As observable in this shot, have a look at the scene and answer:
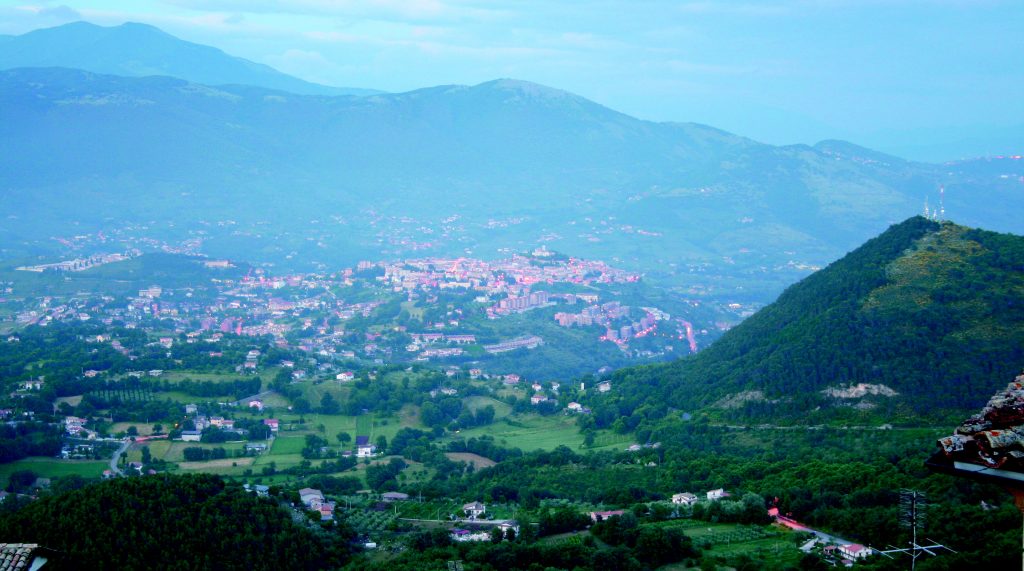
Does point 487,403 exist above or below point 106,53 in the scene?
below

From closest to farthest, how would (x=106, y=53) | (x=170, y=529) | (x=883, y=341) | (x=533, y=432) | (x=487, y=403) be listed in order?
1. (x=170, y=529)
2. (x=883, y=341)
3. (x=533, y=432)
4. (x=487, y=403)
5. (x=106, y=53)

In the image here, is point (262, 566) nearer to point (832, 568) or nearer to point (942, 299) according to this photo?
point (832, 568)

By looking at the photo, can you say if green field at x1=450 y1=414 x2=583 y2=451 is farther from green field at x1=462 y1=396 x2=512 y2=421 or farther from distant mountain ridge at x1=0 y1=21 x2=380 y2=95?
distant mountain ridge at x1=0 y1=21 x2=380 y2=95

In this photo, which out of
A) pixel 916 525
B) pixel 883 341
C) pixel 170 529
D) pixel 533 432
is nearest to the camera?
pixel 916 525

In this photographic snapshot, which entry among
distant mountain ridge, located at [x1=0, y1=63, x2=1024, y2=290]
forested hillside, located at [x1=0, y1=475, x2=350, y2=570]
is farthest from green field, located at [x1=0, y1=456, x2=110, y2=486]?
distant mountain ridge, located at [x1=0, y1=63, x2=1024, y2=290]

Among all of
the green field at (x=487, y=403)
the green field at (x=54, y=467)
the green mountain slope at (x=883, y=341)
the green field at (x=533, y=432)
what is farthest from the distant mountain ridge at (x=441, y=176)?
the green field at (x=54, y=467)

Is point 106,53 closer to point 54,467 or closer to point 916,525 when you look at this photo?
point 54,467

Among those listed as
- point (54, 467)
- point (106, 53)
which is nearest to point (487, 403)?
point (54, 467)

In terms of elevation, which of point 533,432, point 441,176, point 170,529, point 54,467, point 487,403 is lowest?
point 487,403
